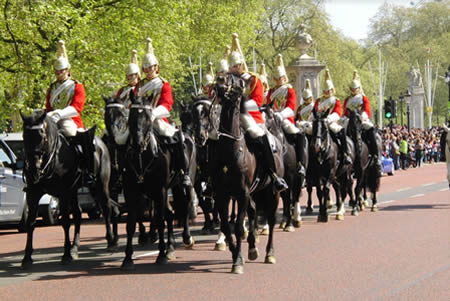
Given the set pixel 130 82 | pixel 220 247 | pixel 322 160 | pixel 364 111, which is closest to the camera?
pixel 220 247

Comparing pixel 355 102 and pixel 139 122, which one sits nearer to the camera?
pixel 139 122

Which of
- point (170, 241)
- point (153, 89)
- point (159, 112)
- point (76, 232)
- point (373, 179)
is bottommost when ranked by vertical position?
point (170, 241)

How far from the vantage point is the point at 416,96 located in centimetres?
7856

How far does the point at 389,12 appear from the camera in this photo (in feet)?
304

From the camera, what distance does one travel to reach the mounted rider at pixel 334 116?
672 inches

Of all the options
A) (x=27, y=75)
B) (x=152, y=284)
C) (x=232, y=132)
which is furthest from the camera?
(x=27, y=75)

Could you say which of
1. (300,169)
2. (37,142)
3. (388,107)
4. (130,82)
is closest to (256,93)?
(130,82)

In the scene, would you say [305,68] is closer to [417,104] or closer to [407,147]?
[407,147]

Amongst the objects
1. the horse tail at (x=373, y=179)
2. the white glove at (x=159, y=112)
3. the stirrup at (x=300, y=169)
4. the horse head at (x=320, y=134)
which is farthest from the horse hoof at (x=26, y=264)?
the horse tail at (x=373, y=179)

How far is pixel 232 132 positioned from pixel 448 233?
500cm

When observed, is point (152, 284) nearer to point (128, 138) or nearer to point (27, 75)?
point (128, 138)

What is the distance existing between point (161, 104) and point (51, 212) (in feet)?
21.4

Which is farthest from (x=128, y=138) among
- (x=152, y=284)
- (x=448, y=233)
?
(x=448, y=233)

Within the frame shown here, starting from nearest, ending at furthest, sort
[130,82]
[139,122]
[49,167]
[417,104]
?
[139,122], [49,167], [130,82], [417,104]
